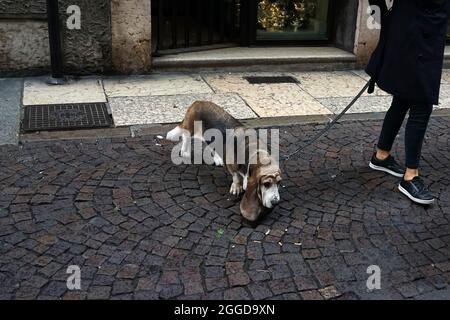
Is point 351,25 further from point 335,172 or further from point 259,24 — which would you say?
point 335,172

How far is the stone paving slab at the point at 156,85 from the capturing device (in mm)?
6668

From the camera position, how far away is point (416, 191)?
14.3ft

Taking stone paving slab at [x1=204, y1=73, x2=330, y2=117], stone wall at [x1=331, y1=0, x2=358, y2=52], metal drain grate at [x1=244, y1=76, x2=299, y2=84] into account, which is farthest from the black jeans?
stone wall at [x1=331, y1=0, x2=358, y2=52]

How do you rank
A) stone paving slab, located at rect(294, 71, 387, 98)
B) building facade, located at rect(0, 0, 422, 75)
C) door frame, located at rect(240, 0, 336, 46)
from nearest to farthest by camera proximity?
building facade, located at rect(0, 0, 422, 75), stone paving slab, located at rect(294, 71, 387, 98), door frame, located at rect(240, 0, 336, 46)

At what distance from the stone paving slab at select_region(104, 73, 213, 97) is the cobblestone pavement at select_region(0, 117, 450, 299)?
1.55m

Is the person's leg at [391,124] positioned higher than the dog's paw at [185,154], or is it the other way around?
the person's leg at [391,124]

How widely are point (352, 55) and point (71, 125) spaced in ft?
14.7

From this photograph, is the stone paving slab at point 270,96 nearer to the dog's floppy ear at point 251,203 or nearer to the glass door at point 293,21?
the glass door at point 293,21

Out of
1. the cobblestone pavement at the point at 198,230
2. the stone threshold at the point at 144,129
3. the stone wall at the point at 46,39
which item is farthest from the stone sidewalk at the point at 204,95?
the cobblestone pavement at the point at 198,230

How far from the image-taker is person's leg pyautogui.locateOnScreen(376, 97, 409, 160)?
4625mm

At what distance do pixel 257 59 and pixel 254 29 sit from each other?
0.87 meters

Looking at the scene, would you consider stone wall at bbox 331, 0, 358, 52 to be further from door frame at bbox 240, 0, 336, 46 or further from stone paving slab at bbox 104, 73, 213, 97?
stone paving slab at bbox 104, 73, 213, 97

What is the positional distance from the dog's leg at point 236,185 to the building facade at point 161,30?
3.56 meters

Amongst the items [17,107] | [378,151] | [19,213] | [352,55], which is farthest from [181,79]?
[19,213]
